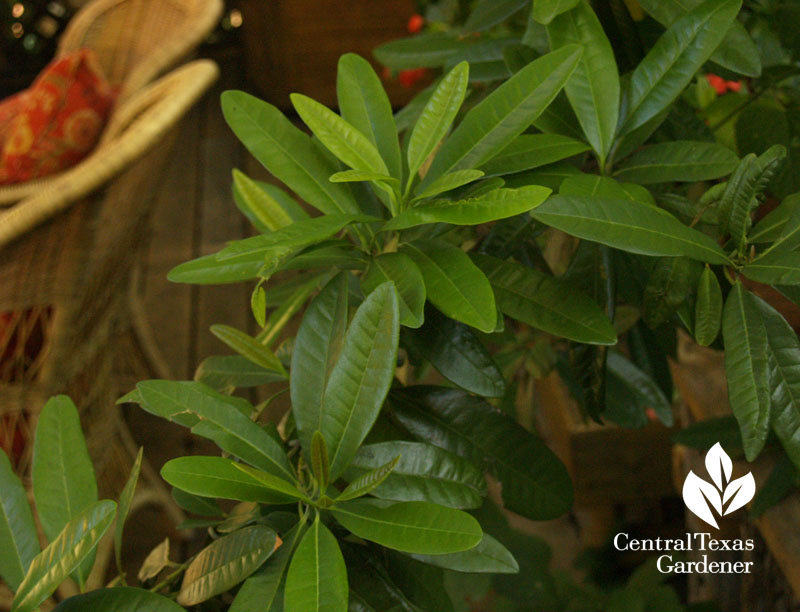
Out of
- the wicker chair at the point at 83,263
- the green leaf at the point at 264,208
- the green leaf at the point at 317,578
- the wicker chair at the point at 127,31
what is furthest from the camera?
the wicker chair at the point at 127,31

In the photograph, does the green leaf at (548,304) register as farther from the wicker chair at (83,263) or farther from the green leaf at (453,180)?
the wicker chair at (83,263)

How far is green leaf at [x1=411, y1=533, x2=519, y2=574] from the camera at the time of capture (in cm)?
37

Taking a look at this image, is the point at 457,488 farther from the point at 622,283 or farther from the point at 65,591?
the point at 65,591

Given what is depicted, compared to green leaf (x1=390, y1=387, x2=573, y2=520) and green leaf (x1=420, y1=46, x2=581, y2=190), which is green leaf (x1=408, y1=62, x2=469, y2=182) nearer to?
green leaf (x1=420, y1=46, x2=581, y2=190)

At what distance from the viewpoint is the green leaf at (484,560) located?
1.23 feet

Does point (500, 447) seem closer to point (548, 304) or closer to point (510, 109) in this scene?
point (548, 304)

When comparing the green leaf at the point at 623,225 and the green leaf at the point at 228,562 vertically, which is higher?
the green leaf at the point at 623,225

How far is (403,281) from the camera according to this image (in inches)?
16.2

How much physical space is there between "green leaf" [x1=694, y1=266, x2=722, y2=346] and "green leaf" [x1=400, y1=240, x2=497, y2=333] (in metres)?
0.13

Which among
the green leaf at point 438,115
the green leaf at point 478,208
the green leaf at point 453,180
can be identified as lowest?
the green leaf at point 478,208

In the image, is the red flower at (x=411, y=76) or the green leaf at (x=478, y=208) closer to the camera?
the green leaf at (x=478, y=208)

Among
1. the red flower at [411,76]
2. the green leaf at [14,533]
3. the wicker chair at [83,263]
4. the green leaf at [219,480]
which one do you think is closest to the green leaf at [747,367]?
the green leaf at [219,480]

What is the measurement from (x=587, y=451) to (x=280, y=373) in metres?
0.99

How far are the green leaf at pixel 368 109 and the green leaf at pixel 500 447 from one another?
155 millimetres
